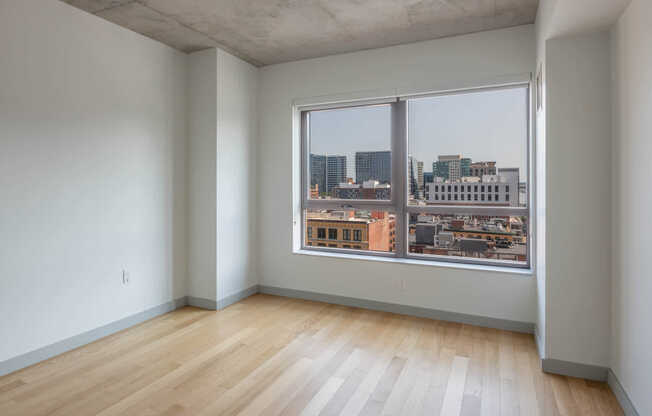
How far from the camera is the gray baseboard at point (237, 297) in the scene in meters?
3.89

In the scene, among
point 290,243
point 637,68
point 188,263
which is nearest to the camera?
point 637,68

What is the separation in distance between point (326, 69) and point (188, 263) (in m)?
2.52

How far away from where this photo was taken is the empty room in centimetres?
225

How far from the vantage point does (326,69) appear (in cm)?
404

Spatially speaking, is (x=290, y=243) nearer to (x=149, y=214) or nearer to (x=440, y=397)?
(x=149, y=214)

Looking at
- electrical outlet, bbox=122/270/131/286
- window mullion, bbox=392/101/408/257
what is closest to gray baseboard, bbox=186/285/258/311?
electrical outlet, bbox=122/270/131/286

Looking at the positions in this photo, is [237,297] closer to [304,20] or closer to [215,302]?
[215,302]

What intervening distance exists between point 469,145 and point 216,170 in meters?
2.47

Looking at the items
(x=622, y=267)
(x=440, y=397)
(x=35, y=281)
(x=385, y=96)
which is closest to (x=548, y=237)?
(x=622, y=267)

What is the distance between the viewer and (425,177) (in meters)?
3.76

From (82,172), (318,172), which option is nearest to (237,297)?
(318,172)

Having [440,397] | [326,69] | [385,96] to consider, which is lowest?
[440,397]

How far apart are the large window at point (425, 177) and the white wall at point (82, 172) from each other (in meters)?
1.55

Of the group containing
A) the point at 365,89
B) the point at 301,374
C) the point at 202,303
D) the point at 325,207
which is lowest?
the point at 301,374
